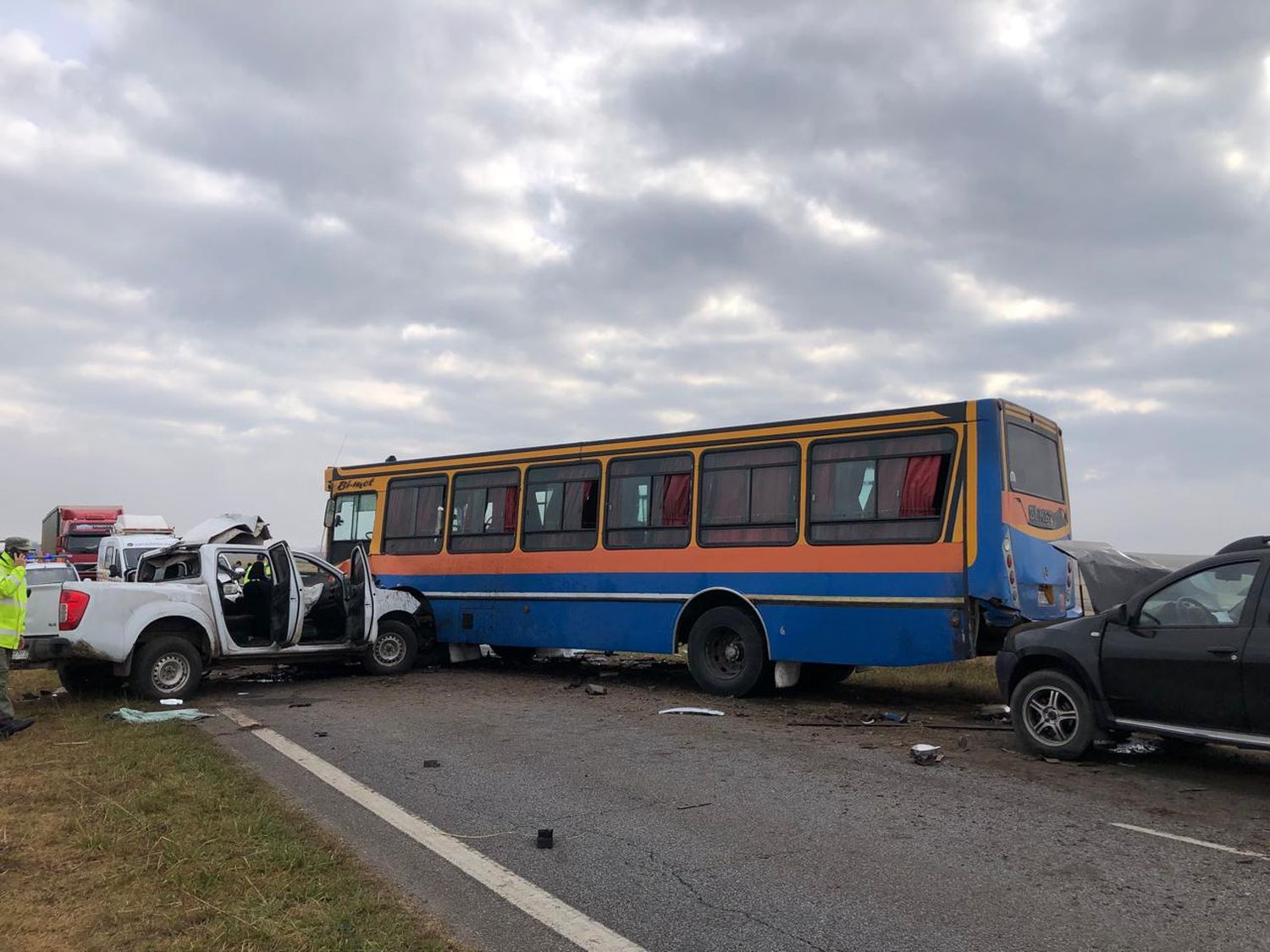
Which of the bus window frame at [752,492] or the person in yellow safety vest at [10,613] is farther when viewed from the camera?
the bus window frame at [752,492]

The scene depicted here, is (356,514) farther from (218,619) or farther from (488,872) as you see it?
(488,872)

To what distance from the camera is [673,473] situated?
12000 mm

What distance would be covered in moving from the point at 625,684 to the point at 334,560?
5802 mm

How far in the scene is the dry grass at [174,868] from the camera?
3.92 m

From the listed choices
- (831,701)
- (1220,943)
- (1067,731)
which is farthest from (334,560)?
(1220,943)

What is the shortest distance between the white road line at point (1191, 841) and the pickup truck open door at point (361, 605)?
9629 millimetres

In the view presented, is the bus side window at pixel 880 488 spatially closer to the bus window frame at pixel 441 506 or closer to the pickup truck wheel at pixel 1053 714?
the pickup truck wheel at pixel 1053 714

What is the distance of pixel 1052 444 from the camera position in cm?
1097

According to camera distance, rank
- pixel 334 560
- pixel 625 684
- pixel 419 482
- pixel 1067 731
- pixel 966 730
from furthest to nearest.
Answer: pixel 334 560 → pixel 419 482 → pixel 625 684 → pixel 966 730 → pixel 1067 731

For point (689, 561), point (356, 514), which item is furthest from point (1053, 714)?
point (356, 514)

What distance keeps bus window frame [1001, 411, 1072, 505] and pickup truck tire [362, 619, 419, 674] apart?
8.15 meters

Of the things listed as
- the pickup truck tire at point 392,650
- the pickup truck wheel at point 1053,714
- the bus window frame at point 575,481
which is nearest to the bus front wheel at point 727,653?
the bus window frame at point 575,481

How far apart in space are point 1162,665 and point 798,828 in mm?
3065

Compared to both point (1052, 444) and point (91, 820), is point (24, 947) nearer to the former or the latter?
point (91, 820)
